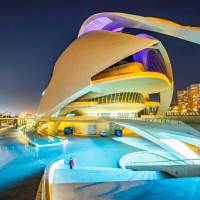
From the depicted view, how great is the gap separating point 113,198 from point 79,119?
68.2 feet

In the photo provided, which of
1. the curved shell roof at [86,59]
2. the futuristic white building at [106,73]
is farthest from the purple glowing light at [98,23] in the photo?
the curved shell roof at [86,59]

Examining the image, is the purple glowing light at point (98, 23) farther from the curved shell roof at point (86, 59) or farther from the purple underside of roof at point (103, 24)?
the curved shell roof at point (86, 59)

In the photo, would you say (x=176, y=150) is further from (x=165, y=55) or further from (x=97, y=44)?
(x=165, y=55)

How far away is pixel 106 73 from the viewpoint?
82.2ft

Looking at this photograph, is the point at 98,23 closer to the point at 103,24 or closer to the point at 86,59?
the point at 103,24

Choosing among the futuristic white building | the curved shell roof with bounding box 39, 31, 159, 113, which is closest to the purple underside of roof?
the futuristic white building

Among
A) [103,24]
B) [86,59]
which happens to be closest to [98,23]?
[103,24]

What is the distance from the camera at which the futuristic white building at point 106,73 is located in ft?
71.8

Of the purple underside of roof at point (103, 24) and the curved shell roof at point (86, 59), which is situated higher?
the purple underside of roof at point (103, 24)

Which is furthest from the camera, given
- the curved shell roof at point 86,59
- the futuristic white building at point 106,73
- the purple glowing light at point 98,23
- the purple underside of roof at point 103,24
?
the purple underside of roof at point 103,24

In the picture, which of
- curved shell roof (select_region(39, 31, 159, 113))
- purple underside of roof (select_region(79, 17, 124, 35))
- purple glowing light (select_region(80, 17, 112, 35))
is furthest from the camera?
purple underside of roof (select_region(79, 17, 124, 35))

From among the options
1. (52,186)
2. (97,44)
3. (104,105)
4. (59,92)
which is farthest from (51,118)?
(52,186)

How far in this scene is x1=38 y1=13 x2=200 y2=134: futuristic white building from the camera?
71.8ft

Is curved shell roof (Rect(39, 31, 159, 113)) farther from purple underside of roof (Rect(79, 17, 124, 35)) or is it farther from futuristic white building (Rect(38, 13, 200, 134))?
purple underside of roof (Rect(79, 17, 124, 35))
